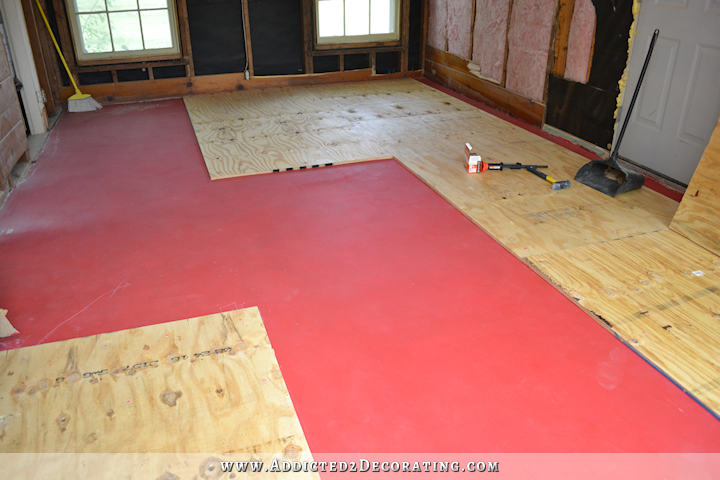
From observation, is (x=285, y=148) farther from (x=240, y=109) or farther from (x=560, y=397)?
(x=560, y=397)

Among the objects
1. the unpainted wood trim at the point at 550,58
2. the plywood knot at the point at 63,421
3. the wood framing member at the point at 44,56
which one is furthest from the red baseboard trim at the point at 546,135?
the wood framing member at the point at 44,56

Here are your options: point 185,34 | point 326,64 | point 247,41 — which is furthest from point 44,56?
point 326,64

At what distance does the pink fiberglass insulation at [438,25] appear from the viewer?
6.74m

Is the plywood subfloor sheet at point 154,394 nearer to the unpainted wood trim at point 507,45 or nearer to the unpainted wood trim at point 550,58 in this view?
the unpainted wood trim at point 550,58

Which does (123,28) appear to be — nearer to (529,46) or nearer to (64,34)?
(64,34)

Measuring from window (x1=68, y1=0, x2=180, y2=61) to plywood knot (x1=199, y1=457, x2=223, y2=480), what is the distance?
569 cm

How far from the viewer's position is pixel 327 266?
3025 mm

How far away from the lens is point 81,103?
593 cm

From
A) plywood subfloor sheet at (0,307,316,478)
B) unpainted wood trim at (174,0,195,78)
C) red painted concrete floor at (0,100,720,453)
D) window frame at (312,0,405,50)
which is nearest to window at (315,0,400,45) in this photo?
window frame at (312,0,405,50)

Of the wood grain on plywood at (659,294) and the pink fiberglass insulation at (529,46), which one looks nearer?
the wood grain on plywood at (659,294)

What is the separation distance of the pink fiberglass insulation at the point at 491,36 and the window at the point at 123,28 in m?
3.54

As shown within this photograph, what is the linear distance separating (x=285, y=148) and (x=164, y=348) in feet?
8.88

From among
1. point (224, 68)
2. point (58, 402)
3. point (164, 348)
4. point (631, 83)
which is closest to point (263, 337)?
point (164, 348)

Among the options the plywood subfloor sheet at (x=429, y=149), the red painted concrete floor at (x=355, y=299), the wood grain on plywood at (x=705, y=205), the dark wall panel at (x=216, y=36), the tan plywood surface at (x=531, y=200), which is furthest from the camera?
the dark wall panel at (x=216, y=36)
